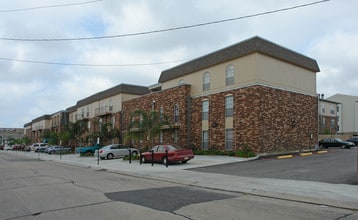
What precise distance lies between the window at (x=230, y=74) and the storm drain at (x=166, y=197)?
18.2m

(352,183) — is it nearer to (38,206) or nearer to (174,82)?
(38,206)

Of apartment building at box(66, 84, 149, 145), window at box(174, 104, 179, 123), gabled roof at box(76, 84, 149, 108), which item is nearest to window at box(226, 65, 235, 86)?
window at box(174, 104, 179, 123)

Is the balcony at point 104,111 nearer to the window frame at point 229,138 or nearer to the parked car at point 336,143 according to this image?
the window frame at point 229,138

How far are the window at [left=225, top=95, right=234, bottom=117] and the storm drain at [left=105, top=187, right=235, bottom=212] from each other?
17.3m

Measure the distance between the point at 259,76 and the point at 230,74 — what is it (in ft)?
9.68

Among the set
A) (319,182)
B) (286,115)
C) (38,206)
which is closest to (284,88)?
(286,115)

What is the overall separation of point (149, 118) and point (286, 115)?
11.7 meters

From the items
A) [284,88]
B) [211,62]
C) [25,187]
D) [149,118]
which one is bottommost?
[25,187]

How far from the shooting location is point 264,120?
27.8m

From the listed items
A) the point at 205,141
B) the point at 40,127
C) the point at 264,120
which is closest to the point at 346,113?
the point at 205,141

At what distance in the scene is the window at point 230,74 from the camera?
98.3ft

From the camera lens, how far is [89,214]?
8344mm

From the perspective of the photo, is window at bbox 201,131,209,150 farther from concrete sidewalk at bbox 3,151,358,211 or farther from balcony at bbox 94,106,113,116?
balcony at bbox 94,106,113,116

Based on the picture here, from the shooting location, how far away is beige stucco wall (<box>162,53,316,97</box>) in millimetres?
28188
